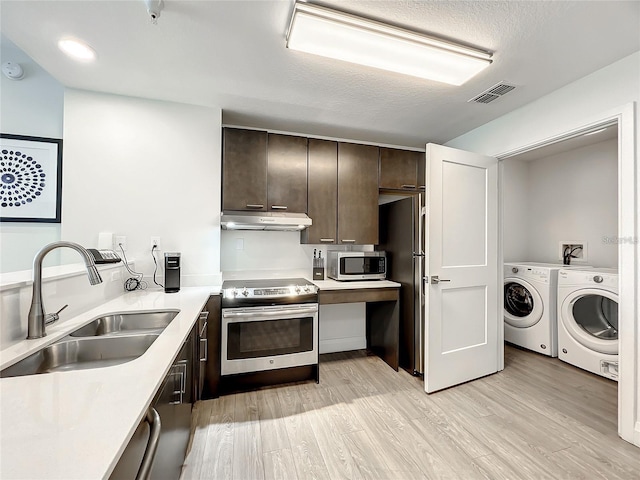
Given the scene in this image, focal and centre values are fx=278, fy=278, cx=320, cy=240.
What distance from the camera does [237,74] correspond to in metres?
1.93

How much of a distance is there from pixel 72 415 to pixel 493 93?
2.85 metres

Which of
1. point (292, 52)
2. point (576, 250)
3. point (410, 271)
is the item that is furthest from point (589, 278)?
point (292, 52)

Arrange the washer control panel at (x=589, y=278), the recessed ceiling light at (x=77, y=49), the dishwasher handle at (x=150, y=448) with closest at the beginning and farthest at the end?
the dishwasher handle at (x=150, y=448), the recessed ceiling light at (x=77, y=49), the washer control panel at (x=589, y=278)

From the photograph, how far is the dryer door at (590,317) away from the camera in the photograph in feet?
8.38

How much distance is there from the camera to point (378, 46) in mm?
1588

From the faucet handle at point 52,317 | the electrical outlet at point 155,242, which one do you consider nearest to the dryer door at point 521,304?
the electrical outlet at point 155,242

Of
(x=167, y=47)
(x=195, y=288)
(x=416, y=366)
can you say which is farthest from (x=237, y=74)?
(x=416, y=366)

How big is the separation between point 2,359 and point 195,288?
1.37 m

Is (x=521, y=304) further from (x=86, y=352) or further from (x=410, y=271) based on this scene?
(x=86, y=352)

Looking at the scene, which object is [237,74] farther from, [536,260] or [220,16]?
[536,260]

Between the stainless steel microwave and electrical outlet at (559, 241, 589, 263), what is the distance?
2404 mm

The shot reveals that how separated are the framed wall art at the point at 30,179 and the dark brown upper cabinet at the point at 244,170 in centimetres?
126

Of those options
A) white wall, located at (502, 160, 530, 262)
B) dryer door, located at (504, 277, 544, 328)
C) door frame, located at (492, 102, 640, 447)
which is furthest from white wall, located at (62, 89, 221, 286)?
white wall, located at (502, 160, 530, 262)

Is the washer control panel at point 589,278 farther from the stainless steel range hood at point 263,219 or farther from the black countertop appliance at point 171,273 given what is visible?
the black countertop appliance at point 171,273
